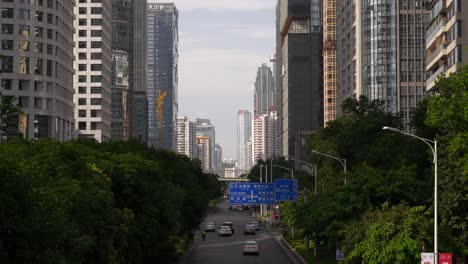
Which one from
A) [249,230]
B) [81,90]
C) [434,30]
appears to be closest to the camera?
[434,30]

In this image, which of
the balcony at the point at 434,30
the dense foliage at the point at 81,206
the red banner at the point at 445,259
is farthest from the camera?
the balcony at the point at 434,30

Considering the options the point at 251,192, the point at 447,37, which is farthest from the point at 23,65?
the point at 447,37

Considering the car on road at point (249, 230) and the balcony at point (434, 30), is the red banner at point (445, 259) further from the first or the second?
the car on road at point (249, 230)

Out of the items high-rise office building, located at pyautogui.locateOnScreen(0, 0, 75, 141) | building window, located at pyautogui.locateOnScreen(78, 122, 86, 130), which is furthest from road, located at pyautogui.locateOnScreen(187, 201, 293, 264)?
building window, located at pyautogui.locateOnScreen(78, 122, 86, 130)

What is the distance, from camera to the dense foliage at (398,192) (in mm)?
48375

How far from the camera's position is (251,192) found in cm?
11231

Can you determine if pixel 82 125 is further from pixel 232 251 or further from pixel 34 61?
pixel 232 251

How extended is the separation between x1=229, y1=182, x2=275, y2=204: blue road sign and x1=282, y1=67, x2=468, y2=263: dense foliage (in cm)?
2293

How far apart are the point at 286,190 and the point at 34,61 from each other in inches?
1748

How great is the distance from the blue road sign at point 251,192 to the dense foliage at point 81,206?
15290mm

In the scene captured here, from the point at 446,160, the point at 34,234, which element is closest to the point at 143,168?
the point at 446,160

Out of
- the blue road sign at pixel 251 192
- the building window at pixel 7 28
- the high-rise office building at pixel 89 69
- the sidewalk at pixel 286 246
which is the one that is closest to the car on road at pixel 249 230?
the sidewalk at pixel 286 246

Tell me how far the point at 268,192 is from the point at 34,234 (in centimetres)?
8160

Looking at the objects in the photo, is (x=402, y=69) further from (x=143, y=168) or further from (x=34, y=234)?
(x=34, y=234)
